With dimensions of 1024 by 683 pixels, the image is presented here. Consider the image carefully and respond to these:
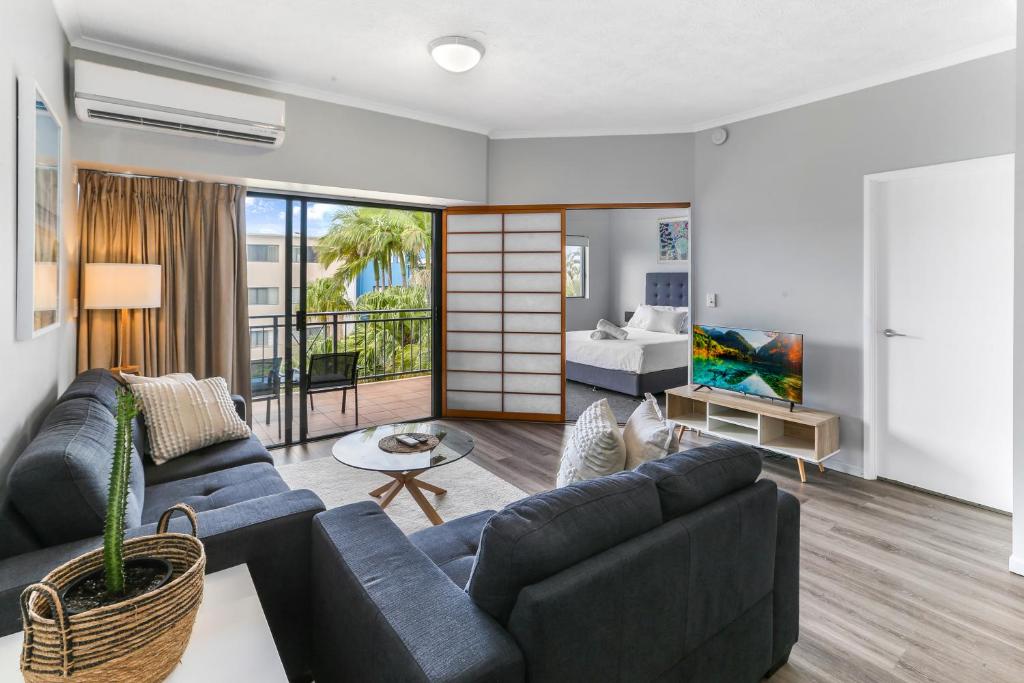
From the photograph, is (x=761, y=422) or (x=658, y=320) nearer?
(x=761, y=422)

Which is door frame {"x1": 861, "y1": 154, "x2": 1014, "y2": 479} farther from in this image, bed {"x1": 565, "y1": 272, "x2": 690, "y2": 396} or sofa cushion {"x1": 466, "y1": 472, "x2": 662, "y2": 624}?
sofa cushion {"x1": 466, "y1": 472, "x2": 662, "y2": 624}

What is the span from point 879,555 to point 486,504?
6.53ft

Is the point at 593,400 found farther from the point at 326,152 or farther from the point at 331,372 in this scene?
the point at 326,152

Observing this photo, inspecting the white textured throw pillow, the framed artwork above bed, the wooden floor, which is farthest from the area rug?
the white textured throw pillow

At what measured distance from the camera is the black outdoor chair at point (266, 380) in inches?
165

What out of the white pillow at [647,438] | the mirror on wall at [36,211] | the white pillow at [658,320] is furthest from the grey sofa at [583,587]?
the white pillow at [658,320]

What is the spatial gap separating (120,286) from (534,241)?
3.15 metres

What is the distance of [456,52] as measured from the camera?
295cm

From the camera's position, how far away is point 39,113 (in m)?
2.04

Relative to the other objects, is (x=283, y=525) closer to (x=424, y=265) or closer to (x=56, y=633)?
(x=56, y=633)

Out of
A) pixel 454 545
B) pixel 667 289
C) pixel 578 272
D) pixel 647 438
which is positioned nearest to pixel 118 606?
pixel 454 545

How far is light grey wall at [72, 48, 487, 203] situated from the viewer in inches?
125

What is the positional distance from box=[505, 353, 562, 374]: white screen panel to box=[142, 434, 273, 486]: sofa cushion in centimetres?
263

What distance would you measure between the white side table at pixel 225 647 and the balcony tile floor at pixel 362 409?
3303mm
